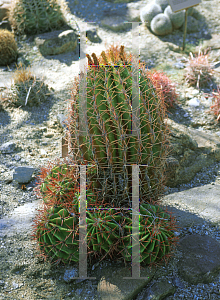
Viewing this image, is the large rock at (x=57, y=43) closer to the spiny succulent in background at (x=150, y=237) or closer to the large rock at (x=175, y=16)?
the large rock at (x=175, y=16)

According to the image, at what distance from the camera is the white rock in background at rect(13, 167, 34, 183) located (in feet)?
9.90

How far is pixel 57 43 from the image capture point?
5.98 metres

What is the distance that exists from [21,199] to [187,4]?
4.71 metres

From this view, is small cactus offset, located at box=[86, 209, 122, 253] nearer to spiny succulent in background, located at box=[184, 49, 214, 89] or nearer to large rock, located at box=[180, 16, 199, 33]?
spiny succulent in background, located at box=[184, 49, 214, 89]

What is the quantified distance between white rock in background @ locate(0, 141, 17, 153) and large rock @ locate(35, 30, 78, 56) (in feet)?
10.1

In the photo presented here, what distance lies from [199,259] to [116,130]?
3.55ft

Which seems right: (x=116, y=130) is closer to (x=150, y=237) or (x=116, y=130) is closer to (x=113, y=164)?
(x=113, y=164)

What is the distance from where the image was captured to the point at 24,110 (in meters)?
4.39

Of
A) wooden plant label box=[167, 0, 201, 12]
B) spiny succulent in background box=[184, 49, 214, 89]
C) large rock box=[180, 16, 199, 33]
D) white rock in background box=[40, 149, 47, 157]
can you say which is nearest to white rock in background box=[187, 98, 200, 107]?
spiny succulent in background box=[184, 49, 214, 89]

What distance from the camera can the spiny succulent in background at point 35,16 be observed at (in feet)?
20.3

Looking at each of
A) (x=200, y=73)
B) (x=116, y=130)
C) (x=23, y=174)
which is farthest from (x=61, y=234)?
(x=200, y=73)

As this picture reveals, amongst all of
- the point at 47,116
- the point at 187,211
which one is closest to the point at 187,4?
the point at 47,116

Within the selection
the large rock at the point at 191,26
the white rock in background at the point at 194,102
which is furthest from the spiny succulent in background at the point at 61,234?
the large rock at the point at 191,26

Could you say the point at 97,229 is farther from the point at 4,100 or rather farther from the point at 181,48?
the point at 181,48
